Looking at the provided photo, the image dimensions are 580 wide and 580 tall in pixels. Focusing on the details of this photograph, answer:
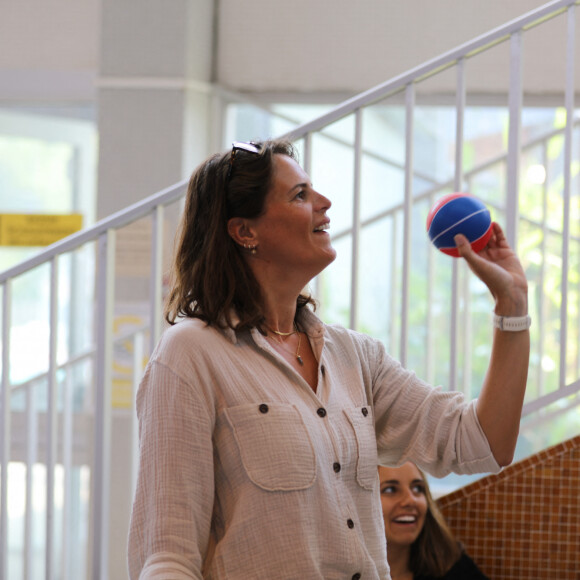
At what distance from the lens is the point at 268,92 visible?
3.85 meters

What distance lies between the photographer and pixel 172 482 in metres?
1.25

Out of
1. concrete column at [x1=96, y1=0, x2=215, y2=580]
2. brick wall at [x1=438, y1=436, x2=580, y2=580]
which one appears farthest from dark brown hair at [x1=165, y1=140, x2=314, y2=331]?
concrete column at [x1=96, y1=0, x2=215, y2=580]

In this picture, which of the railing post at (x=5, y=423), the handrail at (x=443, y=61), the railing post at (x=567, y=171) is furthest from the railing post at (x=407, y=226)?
the railing post at (x=5, y=423)

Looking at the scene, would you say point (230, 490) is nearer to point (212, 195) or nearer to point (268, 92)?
point (212, 195)

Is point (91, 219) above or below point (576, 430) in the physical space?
above

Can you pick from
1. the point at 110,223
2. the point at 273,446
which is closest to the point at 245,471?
the point at 273,446

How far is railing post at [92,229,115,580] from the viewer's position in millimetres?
2148

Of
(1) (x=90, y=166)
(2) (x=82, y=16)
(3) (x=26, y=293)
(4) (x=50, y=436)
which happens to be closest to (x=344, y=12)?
(2) (x=82, y=16)

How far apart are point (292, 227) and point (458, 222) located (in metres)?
0.29

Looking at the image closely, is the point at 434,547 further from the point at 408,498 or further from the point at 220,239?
the point at 220,239

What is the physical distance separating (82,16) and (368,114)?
4.25ft

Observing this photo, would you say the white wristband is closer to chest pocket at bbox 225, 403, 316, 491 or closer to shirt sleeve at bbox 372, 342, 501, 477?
shirt sleeve at bbox 372, 342, 501, 477

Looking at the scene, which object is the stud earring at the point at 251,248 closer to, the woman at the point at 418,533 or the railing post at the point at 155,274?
the railing post at the point at 155,274

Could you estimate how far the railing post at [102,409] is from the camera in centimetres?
215
